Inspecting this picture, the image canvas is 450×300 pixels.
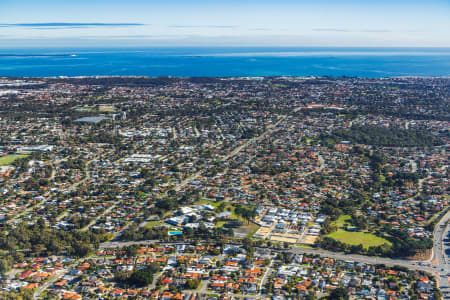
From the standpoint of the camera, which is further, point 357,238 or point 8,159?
point 8,159

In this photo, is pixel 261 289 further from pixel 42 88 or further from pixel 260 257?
pixel 42 88

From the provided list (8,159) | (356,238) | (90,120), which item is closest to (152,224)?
(356,238)

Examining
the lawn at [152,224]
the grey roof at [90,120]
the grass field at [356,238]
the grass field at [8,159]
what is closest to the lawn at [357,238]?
the grass field at [356,238]

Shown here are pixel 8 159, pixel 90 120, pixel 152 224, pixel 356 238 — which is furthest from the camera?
pixel 90 120

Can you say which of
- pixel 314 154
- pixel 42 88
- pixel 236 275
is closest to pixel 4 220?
pixel 236 275

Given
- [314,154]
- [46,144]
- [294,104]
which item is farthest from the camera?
[294,104]

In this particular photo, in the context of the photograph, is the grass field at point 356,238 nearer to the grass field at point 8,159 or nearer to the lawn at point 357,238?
the lawn at point 357,238

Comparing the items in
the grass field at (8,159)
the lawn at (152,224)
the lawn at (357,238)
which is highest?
the grass field at (8,159)

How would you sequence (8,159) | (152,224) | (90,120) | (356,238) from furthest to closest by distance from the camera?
1. (90,120)
2. (8,159)
3. (152,224)
4. (356,238)

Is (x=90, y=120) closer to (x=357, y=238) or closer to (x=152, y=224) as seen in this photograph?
(x=152, y=224)

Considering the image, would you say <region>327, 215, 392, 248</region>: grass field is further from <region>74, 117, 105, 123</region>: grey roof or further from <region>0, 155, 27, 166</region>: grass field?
<region>74, 117, 105, 123</region>: grey roof

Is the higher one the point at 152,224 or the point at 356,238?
the point at 356,238
